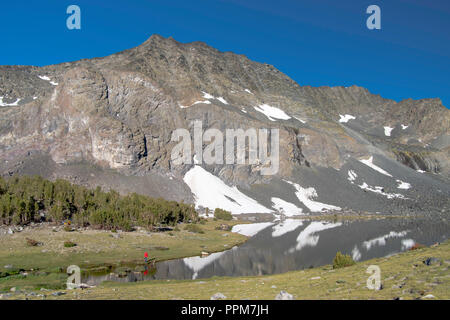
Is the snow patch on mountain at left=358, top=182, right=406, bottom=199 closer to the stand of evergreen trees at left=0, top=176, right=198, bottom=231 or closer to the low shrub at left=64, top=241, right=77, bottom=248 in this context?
the stand of evergreen trees at left=0, top=176, right=198, bottom=231

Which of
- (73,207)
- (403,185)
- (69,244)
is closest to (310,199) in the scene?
(403,185)

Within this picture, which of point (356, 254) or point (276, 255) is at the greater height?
point (356, 254)

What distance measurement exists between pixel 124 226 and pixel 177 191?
66707mm

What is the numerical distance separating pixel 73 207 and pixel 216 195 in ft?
235

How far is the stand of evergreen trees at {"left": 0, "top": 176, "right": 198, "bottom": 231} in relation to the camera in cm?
6253

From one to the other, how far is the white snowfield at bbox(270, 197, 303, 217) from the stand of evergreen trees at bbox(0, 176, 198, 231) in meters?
58.1

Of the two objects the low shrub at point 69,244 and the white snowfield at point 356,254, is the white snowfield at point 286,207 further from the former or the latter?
the low shrub at point 69,244

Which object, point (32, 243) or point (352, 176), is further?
point (352, 176)

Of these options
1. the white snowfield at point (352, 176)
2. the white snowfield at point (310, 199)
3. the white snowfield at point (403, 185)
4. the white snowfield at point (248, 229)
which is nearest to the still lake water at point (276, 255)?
the white snowfield at point (248, 229)

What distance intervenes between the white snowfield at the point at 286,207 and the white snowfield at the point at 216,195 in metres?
5.86

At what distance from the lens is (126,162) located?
139 metres

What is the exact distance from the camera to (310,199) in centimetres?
15488

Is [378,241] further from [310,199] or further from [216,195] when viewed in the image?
[310,199]

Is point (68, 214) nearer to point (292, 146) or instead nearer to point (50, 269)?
point (50, 269)
